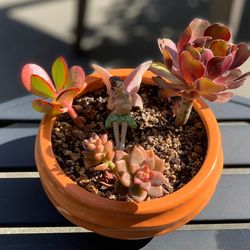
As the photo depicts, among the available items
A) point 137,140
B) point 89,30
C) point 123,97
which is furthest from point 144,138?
point 89,30

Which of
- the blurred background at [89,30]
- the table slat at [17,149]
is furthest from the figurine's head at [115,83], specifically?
the blurred background at [89,30]

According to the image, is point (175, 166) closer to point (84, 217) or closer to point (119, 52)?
point (84, 217)

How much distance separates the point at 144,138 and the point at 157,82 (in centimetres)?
13

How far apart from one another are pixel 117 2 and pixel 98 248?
1389 millimetres

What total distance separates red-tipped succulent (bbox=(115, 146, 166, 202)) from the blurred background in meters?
1.09

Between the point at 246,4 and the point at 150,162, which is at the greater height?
the point at 150,162

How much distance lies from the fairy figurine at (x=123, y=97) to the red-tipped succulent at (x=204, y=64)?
0.04 meters

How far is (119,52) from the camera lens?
191 cm

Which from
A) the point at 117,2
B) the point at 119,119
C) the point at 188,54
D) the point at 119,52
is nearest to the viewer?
the point at 188,54

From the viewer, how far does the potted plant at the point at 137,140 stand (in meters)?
0.75

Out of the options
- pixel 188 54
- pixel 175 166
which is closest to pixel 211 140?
pixel 175 166

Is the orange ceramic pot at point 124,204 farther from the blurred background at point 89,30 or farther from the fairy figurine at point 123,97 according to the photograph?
the blurred background at point 89,30

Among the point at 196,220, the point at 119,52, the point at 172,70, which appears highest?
the point at 172,70

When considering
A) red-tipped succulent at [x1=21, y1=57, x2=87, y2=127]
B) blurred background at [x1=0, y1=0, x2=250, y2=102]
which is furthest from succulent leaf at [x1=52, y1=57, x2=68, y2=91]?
blurred background at [x1=0, y1=0, x2=250, y2=102]
